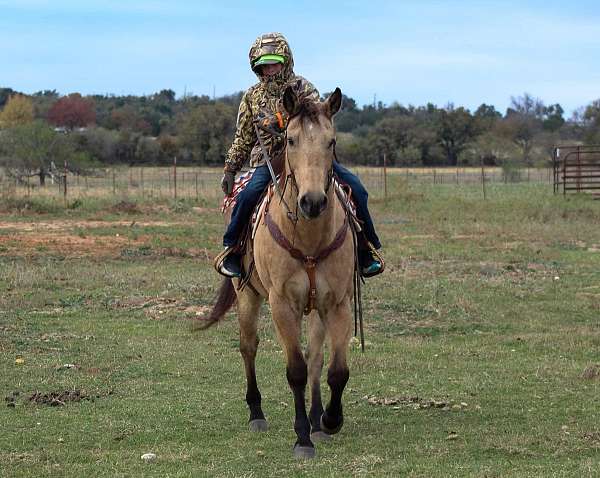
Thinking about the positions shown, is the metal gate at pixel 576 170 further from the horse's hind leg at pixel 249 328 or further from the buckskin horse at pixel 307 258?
the buckskin horse at pixel 307 258

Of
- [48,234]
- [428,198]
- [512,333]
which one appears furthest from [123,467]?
[428,198]

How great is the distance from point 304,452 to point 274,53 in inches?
118

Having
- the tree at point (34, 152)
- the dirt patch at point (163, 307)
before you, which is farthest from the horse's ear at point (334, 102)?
the tree at point (34, 152)

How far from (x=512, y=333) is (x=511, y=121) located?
77.6m

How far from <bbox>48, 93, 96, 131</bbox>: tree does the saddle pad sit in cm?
7677

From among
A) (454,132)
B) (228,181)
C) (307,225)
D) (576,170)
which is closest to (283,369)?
(228,181)

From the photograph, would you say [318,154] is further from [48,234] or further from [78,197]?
[78,197]

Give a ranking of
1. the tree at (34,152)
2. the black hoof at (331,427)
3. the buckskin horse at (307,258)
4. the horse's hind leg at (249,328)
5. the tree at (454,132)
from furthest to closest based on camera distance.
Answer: the tree at (454,132)
the tree at (34,152)
the horse's hind leg at (249,328)
the black hoof at (331,427)
the buckskin horse at (307,258)

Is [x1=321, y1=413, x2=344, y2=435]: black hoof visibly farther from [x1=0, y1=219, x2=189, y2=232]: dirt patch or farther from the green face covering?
[x1=0, y1=219, x2=189, y2=232]: dirt patch

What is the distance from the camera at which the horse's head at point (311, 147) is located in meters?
5.80

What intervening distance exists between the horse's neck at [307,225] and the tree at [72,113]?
7884cm

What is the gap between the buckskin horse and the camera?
20.0 feet

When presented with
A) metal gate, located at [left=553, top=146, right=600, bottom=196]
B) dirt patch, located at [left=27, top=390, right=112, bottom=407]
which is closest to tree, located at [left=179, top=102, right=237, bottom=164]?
metal gate, located at [left=553, top=146, right=600, bottom=196]

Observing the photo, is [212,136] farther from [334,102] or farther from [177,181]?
[334,102]
